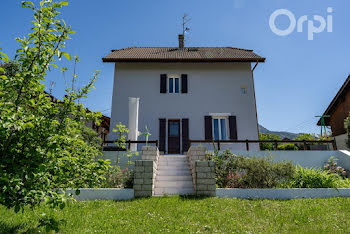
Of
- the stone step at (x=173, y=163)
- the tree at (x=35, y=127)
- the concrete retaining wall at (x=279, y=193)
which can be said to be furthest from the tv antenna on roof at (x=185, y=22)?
the tree at (x=35, y=127)

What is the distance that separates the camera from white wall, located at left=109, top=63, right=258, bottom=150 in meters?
13.7

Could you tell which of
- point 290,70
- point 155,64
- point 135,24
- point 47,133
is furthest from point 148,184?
point 155,64

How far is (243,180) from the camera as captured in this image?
7.36 metres

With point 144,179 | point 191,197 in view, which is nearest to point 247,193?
point 191,197

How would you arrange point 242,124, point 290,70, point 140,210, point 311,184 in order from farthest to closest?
1. point 242,124
2. point 290,70
3. point 311,184
4. point 140,210

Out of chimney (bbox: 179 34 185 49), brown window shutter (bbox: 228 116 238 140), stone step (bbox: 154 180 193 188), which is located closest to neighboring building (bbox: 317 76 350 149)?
brown window shutter (bbox: 228 116 238 140)

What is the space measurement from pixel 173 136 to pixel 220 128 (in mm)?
3029

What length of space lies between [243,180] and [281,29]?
5796mm

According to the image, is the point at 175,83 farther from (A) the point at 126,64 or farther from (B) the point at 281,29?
(B) the point at 281,29

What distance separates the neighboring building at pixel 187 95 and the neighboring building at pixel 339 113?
865 centimetres

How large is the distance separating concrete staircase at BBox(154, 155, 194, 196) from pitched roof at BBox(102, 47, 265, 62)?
7.15m

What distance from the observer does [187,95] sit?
46.4 ft

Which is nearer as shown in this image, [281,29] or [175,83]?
[281,29]

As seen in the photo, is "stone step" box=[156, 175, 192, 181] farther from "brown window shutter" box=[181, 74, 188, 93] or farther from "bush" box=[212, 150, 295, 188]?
"brown window shutter" box=[181, 74, 188, 93]
